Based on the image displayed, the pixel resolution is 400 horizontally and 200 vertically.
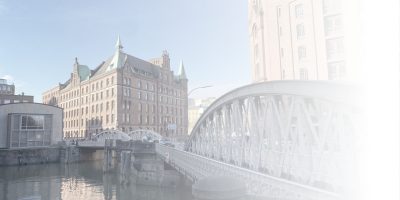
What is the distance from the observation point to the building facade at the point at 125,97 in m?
83.1

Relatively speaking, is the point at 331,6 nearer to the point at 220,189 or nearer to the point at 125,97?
the point at 220,189

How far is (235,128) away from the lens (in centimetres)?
2005

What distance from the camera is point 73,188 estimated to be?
41375 mm

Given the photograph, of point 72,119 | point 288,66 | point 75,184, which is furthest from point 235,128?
point 72,119

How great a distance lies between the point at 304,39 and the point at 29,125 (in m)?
56.2

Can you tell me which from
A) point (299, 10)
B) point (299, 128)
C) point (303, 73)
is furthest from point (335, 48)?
point (299, 128)

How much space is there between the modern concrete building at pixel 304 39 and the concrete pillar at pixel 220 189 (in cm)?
3455

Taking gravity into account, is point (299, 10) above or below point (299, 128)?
→ above

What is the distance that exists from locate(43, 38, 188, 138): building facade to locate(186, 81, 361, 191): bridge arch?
55.2m

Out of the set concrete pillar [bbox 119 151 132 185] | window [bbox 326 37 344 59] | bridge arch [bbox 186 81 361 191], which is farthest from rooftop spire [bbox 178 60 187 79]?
bridge arch [bbox 186 81 361 191]

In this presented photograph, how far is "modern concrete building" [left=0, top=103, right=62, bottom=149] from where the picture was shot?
65.1 meters

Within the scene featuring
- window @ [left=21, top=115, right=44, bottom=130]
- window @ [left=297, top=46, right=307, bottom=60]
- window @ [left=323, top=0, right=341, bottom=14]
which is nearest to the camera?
window @ [left=323, top=0, right=341, bottom=14]

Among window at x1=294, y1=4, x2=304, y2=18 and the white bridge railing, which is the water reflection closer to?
the white bridge railing

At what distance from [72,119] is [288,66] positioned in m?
77.0
